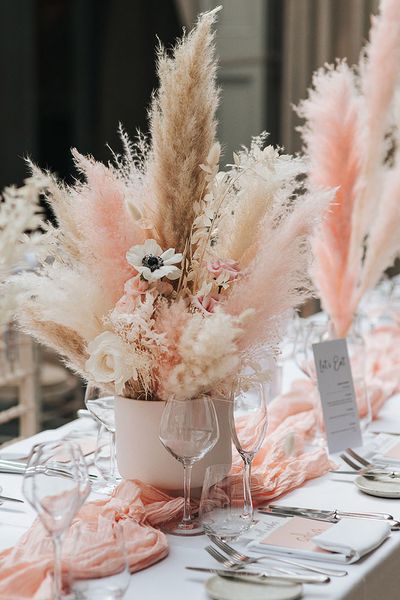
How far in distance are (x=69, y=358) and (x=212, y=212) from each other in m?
0.37

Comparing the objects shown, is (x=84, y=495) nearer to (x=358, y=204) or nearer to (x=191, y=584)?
(x=191, y=584)

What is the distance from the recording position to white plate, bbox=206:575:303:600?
4.38 ft

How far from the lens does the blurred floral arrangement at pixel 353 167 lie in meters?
2.35

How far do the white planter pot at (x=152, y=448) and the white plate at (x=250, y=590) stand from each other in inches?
12.5

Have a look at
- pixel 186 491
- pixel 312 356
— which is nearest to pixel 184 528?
pixel 186 491

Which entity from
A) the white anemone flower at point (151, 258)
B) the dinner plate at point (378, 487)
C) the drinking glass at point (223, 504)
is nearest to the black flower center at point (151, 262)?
the white anemone flower at point (151, 258)

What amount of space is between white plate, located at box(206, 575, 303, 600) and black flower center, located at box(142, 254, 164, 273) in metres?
0.51

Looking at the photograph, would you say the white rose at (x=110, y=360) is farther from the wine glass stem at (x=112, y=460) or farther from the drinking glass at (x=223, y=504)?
the wine glass stem at (x=112, y=460)

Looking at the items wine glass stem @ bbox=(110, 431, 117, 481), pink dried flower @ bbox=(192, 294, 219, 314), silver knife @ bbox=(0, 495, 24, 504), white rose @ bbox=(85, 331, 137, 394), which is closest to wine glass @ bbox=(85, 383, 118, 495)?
wine glass stem @ bbox=(110, 431, 117, 481)

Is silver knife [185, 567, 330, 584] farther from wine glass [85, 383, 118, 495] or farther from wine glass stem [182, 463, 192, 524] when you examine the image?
wine glass [85, 383, 118, 495]

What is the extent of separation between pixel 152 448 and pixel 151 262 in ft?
1.03

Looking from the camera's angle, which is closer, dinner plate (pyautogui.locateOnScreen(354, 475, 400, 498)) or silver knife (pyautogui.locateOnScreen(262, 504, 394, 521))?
silver knife (pyautogui.locateOnScreen(262, 504, 394, 521))

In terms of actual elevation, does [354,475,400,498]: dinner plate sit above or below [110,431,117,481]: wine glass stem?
below

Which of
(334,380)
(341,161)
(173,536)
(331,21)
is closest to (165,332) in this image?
(173,536)
